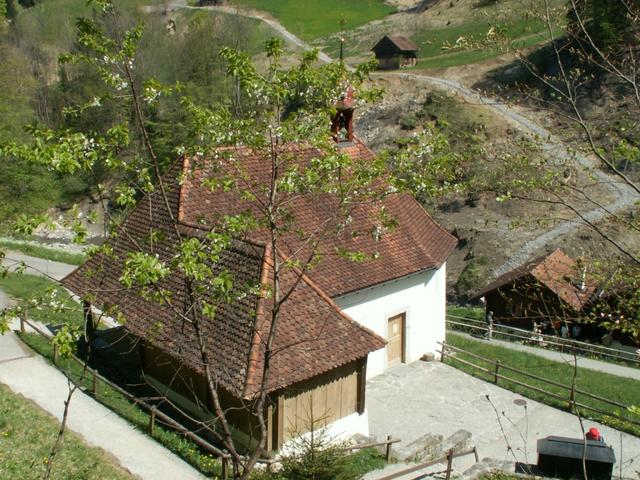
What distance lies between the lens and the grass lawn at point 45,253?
115ft

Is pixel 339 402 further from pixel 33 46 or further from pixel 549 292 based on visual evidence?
pixel 33 46

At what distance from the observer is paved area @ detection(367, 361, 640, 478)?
14742mm

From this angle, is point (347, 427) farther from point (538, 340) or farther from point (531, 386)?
point (538, 340)

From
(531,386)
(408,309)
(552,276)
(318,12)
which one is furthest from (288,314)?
(318,12)

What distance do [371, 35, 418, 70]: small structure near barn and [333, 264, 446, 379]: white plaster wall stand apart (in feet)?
159

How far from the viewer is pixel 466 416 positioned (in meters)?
16.0

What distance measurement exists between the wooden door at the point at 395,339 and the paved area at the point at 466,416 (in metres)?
0.36

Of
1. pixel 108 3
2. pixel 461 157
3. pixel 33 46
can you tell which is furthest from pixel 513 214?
pixel 33 46

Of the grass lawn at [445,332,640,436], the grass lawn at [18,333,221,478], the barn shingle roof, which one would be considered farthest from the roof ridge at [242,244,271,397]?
the barn shingle roof

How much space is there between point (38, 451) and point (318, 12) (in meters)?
79.1

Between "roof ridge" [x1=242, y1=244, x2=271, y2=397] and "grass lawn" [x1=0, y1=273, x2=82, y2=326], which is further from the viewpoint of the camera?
"roof ridge" [x1=242, y1=244, x2=271, y2=397]

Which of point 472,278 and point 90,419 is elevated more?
point 90,419

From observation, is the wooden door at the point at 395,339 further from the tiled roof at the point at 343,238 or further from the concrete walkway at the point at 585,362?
the concrete walkway at the point at 585,362

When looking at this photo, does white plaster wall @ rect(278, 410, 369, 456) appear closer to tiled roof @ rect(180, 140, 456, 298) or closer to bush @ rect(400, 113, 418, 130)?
tiled roof @ rect(180, 140, 456, 298)
